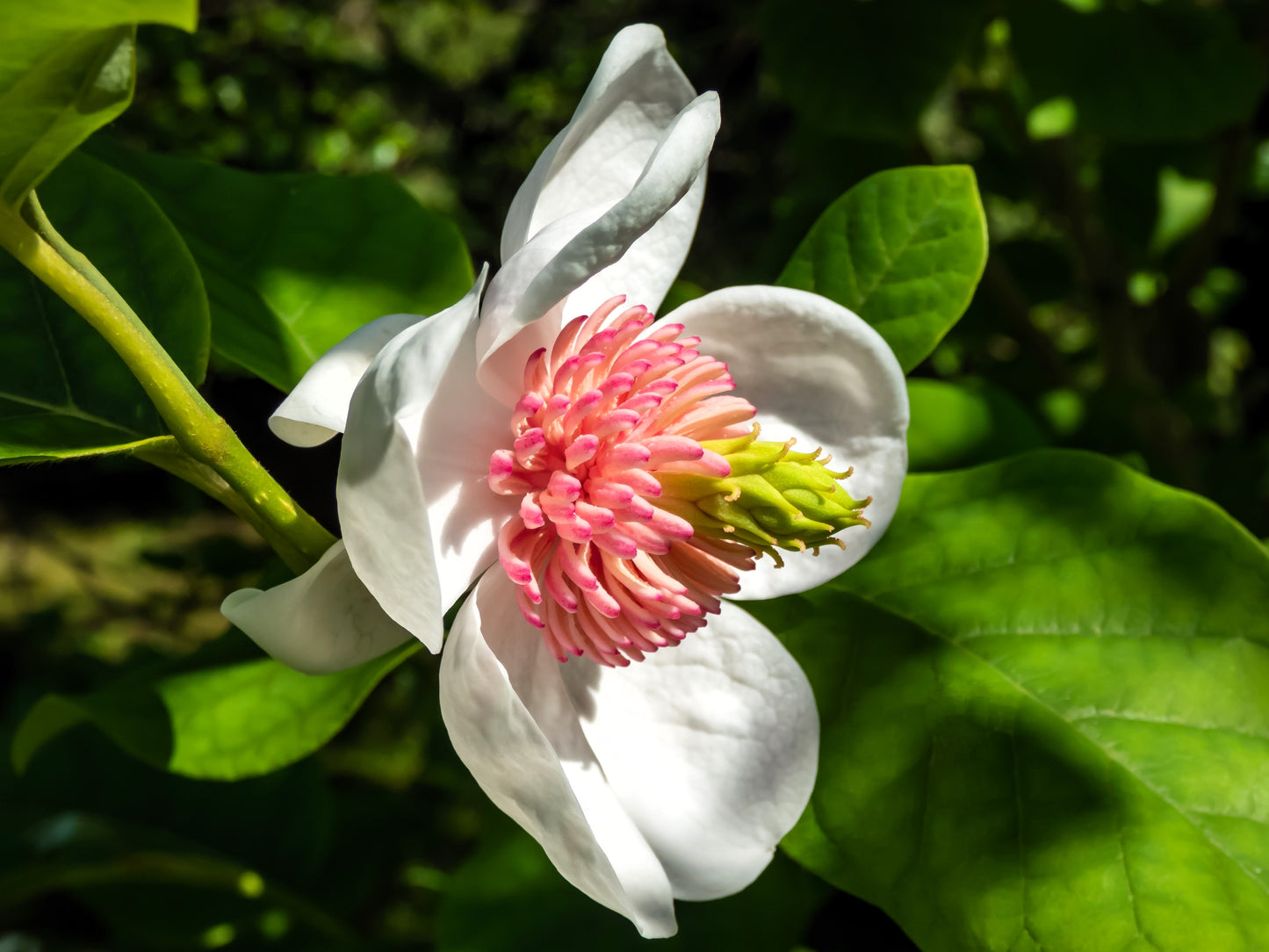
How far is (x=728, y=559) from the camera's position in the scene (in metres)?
0.95

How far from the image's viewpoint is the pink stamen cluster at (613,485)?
2.93 feet

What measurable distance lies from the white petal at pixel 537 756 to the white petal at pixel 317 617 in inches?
3.0

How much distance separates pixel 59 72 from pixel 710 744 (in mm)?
720

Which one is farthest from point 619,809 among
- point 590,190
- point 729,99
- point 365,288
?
point 729,99

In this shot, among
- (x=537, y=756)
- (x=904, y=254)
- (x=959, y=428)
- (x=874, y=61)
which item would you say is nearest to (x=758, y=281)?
(x=874, y=61)

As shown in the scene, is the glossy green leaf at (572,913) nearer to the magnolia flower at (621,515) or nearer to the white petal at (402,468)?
the magnolia flower at (621,515)

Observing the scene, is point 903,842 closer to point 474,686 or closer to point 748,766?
point 748,766

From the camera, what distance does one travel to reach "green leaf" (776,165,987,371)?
3.78ft

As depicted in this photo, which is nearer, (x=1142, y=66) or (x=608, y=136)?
(x=608, y=136)

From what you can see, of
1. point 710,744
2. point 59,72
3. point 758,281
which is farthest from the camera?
point 758,281

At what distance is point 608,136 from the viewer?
A: 0.96 meters

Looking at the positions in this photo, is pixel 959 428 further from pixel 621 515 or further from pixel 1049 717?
pixel 621 515

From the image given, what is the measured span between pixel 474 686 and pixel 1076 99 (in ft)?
6.02

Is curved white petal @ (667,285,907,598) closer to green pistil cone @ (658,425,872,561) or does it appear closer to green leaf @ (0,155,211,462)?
green pistil cone @ (658,425,872,561)
